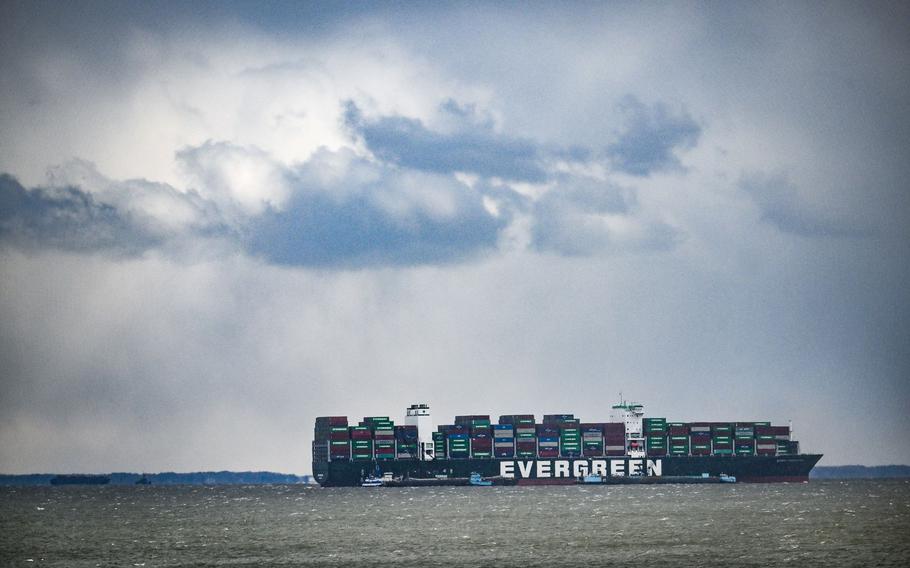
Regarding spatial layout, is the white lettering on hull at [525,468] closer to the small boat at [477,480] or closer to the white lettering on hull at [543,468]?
the white lettering on hull at [543,468]

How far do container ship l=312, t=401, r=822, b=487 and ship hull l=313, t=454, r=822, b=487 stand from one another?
Result: 0.49 feet

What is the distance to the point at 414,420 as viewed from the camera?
646ft

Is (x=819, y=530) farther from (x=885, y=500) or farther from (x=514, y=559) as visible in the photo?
(x=885, y=500)

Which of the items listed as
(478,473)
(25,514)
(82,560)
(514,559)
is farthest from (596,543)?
(478,473)

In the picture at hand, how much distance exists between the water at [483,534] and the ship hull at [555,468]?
151ft

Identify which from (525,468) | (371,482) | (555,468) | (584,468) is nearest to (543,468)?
(555,468)

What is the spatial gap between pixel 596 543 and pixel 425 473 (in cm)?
11214

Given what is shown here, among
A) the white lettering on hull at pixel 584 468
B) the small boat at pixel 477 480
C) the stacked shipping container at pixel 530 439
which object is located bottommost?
the small boat at pixel 477 480

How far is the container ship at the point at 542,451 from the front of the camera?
19238cm

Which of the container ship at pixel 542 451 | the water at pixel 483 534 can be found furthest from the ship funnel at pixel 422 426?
the water at pixel 483 534

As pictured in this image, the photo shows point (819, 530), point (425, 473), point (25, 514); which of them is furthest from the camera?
point (425, 473)

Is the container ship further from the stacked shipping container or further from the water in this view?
the water

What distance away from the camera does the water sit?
73.2m

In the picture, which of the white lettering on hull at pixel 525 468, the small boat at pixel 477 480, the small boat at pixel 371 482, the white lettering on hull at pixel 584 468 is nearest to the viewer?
the small boat at pixel 371 482
